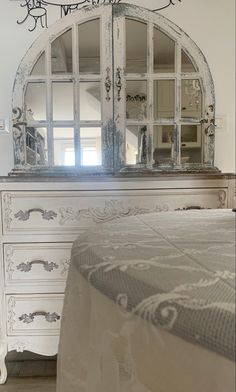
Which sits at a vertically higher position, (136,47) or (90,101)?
(136,47)

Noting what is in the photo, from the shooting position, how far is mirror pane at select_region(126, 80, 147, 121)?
202 centimetres

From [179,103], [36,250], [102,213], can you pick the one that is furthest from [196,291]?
[179,103]

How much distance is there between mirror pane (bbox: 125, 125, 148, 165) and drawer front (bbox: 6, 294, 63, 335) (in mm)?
858

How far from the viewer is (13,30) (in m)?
2.05

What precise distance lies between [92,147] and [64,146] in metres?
0.17

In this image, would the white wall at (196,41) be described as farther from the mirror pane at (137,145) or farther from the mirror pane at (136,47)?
the mirror pane at (137,145)

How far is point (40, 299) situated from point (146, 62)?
1.43 m

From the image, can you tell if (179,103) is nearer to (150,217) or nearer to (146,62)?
(146,62)

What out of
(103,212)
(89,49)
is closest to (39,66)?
(89,49)

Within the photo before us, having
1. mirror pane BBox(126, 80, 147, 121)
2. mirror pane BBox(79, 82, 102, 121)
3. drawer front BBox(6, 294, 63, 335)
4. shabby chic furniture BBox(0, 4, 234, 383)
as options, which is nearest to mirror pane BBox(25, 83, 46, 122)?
shabby chic furniture BBox(0, 4, 234, 383)

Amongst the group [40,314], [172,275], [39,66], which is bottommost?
[40,314]

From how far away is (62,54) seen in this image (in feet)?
6.60

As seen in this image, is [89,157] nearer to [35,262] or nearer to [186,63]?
[35,262]

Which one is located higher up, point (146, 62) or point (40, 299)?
point (146, 62)
